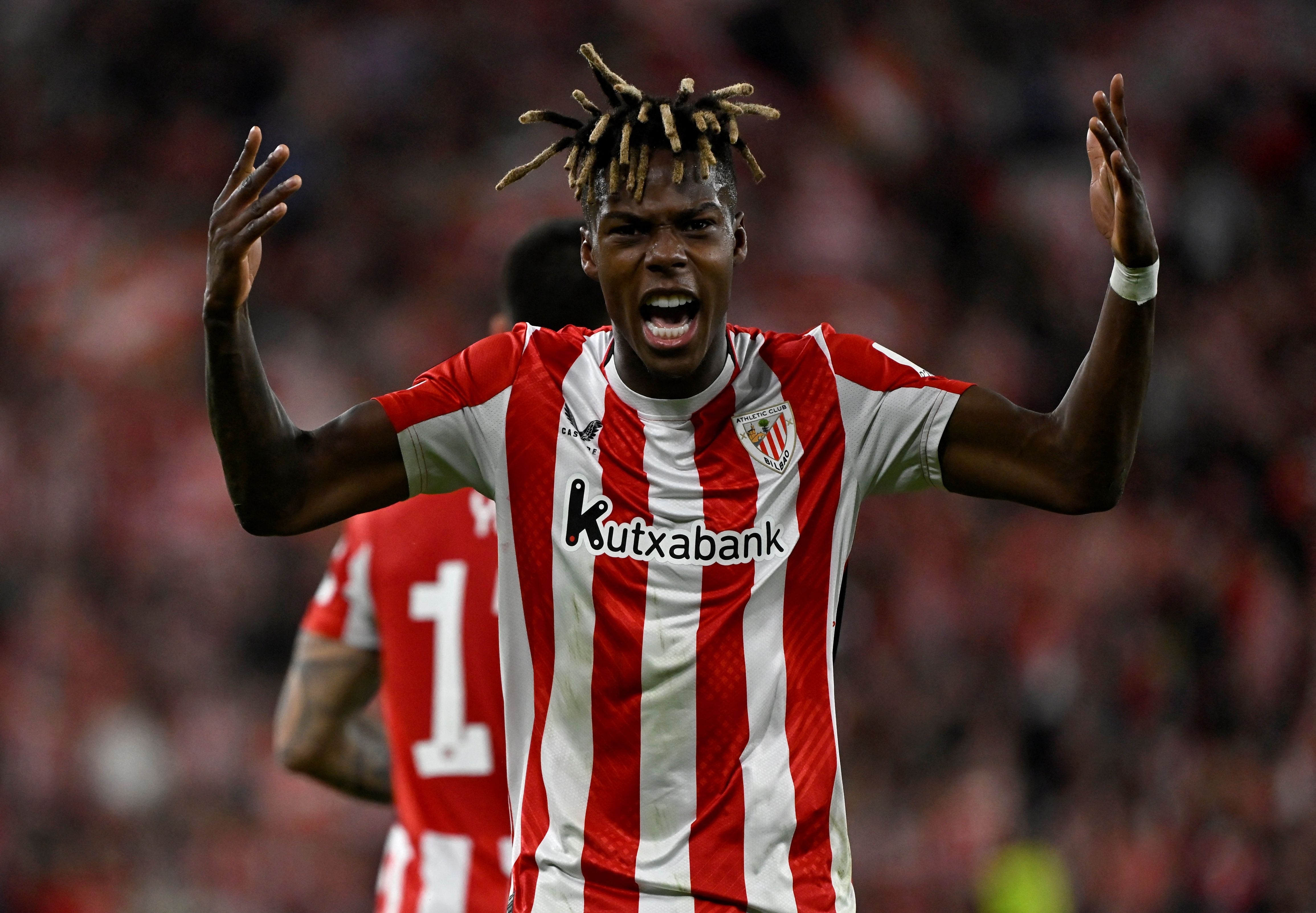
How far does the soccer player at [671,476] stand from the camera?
2469mm

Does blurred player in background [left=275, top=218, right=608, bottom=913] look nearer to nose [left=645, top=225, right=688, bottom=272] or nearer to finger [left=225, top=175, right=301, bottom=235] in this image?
nose [left=645, top=225, right=688, bottom=272]

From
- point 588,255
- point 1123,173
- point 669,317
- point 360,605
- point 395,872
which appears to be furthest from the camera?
point 360,605

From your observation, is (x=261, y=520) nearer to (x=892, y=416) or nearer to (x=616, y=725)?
(x=616, y=725)

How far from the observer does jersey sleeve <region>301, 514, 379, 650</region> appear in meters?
3.88

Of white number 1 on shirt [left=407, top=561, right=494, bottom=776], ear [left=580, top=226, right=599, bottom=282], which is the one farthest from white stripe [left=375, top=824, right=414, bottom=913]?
ear [left=580, top=226, right=599, bottom=282]

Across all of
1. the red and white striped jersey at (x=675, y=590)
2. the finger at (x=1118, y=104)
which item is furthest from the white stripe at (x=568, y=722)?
the finger at (x=1118, y=104)

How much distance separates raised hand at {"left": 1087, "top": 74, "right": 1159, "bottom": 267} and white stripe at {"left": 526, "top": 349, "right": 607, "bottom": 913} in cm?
93

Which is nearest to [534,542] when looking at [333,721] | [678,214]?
[678,214]

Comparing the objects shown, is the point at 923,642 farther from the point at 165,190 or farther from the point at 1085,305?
the point at 165,190

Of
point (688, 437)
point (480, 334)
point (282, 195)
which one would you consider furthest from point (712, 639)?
point (480, 334)

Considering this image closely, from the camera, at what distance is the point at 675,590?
2.55m

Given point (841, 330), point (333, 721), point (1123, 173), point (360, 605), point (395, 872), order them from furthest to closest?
1. point (841, 330)
2. point (333, 721)
3. point (360, 605)
4. point (395, 872)
5. point (1123, 173)

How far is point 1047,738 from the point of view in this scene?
668 centimetres

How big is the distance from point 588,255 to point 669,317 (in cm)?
23
